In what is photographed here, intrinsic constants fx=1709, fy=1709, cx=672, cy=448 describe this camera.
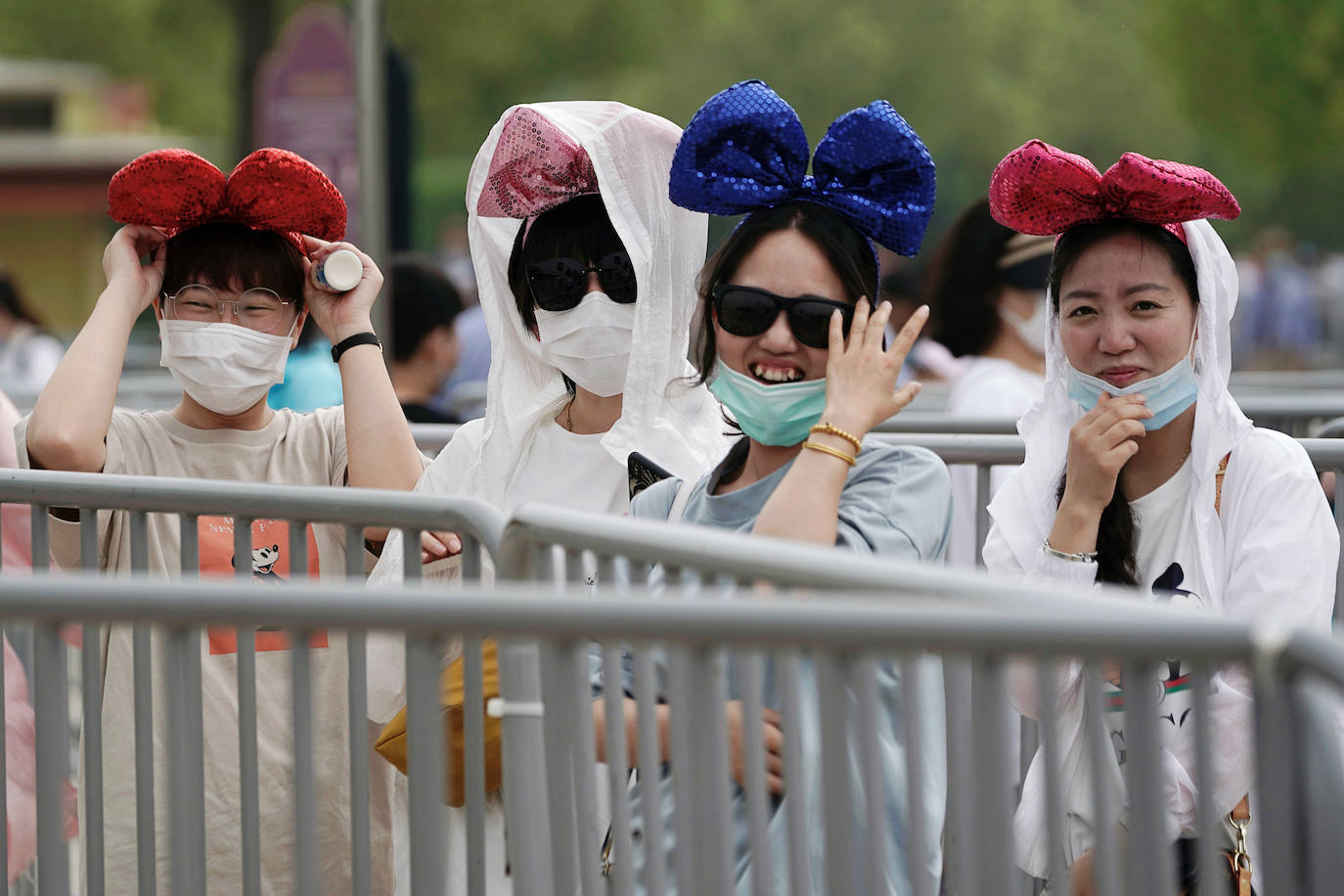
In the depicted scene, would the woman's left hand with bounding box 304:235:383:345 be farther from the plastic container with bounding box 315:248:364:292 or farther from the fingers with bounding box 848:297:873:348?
the fingers with bounding box 848:297:873:348

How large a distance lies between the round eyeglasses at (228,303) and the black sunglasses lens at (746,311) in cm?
122

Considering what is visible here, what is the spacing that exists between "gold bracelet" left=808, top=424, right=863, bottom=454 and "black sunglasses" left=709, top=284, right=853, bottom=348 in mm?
238

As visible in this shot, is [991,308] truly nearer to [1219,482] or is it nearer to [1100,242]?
[1100,242]

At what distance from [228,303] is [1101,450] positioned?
189cm

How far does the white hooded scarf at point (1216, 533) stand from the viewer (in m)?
2.78

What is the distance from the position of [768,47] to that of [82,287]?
18.1m

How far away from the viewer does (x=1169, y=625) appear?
1.71 meters

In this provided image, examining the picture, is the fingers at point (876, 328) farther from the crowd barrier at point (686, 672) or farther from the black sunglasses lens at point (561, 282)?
the black sunglasses lens at point (561, 282)

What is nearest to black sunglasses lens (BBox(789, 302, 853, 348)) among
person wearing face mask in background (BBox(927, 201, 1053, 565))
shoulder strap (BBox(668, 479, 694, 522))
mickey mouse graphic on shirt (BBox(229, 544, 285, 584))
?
shoulder strap (BBox(668, 479, 694, 522))

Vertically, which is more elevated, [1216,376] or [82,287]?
[82,287]

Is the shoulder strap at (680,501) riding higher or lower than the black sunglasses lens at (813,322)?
lower

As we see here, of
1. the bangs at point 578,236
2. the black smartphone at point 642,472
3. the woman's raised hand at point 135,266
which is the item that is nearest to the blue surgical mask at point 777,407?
the black smartphone at point 642,472

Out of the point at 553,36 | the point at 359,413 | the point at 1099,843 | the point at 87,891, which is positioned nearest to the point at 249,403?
the point at 359,413

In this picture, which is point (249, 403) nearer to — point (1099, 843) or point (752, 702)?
point (752, 702)
